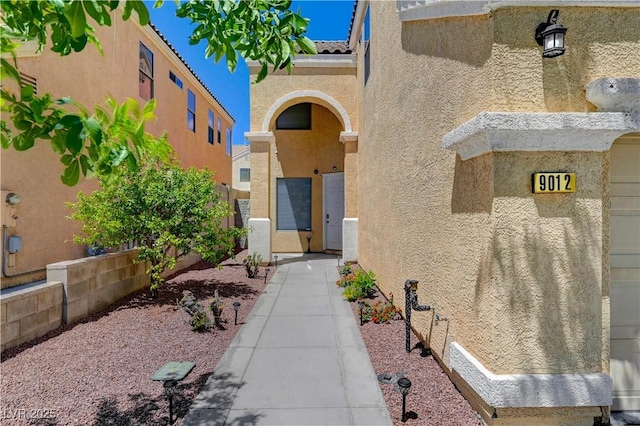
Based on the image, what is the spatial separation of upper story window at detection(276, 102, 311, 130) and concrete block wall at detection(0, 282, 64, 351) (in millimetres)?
9603

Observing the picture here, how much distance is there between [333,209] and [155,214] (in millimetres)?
7238

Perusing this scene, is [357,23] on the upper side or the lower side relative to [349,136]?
upper

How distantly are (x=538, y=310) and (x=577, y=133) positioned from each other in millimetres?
1647

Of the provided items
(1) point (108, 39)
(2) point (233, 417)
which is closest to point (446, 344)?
(2) point (233, 417)

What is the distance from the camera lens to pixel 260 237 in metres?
10.5

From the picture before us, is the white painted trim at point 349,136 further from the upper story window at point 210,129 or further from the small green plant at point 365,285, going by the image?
the upper story window at point 210,129

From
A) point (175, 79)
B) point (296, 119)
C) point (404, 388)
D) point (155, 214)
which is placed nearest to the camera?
point (404, 388)

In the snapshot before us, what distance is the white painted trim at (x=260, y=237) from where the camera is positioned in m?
10.5

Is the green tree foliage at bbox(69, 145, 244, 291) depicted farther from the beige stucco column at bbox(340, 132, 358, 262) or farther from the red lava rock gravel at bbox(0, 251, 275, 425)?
the beige stucco column at bbox(340, 132, 358, 262)

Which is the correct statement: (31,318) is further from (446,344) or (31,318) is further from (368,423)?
(446,344)

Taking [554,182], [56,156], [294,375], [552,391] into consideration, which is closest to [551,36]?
[554,182]

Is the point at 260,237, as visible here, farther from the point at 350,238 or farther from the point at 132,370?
the point at 132,370

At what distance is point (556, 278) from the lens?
2.97m

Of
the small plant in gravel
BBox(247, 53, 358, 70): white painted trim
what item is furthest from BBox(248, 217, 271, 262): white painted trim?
BBox(247, 53, 358, 70): white painted trim
